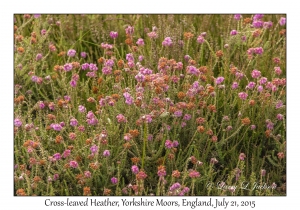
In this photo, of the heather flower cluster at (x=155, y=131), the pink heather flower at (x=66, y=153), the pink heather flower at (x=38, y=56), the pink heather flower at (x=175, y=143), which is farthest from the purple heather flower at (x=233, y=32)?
the pink heather flower at (x=66, y=153)

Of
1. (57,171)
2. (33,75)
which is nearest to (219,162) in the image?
(57,171)

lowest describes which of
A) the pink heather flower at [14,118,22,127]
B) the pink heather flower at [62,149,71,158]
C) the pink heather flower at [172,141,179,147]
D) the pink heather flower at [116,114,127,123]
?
the pink heather flower at [62,149,71,158]

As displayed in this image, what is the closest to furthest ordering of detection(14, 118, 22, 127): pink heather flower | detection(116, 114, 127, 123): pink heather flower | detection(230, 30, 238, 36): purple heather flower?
detection(116, 114, 127, 123): pink heather flower, detection(14, 118, 22, 127): pink heather flower, detection(230, 30, 238, 36): purple heather flower

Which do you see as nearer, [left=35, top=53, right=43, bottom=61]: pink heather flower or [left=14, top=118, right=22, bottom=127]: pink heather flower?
[left=14, top=118, right=22, bottom=127]: pink heather flower

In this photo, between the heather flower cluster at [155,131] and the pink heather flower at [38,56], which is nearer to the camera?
the heather flower cluster at [155,131]

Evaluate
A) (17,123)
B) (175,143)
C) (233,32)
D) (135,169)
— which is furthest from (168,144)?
(233,32)

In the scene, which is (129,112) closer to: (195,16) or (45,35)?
(45,35)

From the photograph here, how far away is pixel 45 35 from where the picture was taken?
12.4 feet

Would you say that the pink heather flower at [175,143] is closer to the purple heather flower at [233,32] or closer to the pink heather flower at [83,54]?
the purple heather flower at [233,32]

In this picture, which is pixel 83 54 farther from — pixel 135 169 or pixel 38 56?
pixel 135 169

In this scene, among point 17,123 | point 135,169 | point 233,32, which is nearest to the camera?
point 135,169

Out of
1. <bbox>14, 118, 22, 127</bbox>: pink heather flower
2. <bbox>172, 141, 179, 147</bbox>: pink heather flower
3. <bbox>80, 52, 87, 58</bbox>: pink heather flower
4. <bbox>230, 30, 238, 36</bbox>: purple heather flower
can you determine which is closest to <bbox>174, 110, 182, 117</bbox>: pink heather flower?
<bbox>172, 141, 179, 147</bbox>: pink heather flower

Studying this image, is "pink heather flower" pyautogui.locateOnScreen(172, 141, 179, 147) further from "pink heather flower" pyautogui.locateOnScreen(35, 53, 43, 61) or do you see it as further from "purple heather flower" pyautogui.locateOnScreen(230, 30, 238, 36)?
"pink heather flower" pyautogui.locateOnScreen(35, 53, 43, 61)
